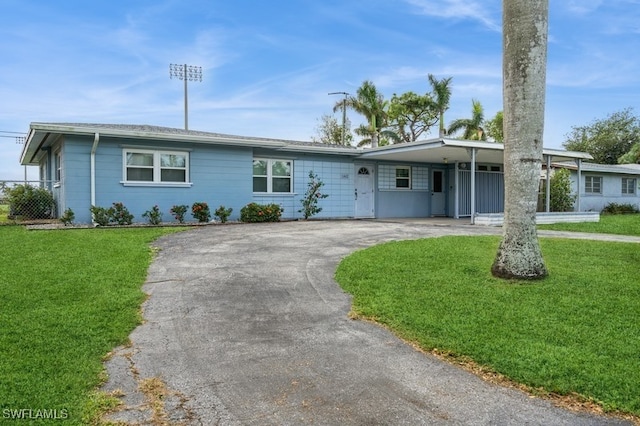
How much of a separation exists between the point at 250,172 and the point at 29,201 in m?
6.97

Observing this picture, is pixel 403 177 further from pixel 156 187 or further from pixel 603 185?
pixel 603 185

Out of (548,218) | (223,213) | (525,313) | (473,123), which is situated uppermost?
(473,123)

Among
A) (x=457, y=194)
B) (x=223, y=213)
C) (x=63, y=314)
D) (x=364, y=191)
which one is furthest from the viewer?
(x=364, y=191)

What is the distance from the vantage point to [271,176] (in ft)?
51.7

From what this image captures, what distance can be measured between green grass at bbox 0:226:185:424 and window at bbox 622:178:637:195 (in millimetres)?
27308

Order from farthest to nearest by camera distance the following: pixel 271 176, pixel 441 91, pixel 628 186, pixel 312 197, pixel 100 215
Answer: pixel 441 91
pixel 628 186
pixel 312 197
pixel 271 176
pixel 100 215

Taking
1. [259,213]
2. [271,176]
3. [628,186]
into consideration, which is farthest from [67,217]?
[628,186]

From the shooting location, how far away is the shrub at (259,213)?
46.4ft

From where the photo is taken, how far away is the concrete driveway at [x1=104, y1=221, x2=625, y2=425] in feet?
9.11

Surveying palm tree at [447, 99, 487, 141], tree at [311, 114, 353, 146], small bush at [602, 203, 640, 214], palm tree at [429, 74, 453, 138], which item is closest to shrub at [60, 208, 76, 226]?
palm tree at [429, 74, 453, 138]

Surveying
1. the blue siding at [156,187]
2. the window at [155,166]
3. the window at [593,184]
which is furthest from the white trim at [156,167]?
the window at [593,184]

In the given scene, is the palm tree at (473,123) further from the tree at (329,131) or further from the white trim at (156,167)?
the white trim at (156,167)

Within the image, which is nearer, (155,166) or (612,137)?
(155,166)

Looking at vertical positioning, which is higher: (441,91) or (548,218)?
(441,91)
